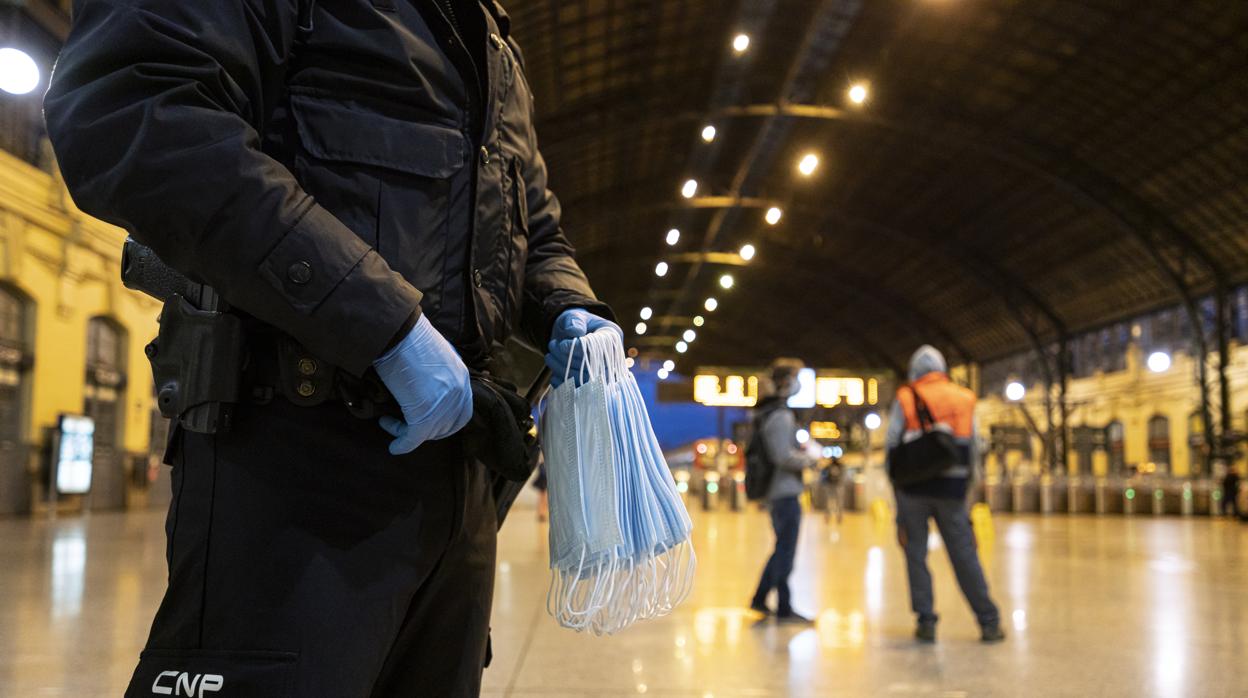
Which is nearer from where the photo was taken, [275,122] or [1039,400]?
[275,122]

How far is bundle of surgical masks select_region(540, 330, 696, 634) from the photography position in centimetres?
144

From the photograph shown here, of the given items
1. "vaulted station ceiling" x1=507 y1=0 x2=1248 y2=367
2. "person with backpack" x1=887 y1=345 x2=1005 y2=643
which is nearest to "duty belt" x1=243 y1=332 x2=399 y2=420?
"person with backpack" x1=887 y1=345 x2=1005 y2=643

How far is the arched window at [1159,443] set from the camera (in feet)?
119

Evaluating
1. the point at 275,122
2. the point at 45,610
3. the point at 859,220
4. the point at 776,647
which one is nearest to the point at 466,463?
the point at 275,122

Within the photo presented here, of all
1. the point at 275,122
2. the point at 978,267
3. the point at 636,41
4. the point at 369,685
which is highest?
the point at 636,41

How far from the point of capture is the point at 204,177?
3.75 feet

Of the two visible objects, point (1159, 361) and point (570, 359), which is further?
point (1159, 361)

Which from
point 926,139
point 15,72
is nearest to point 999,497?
point 926,139

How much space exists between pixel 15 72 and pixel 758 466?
25.4ft

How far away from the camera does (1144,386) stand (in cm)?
3688

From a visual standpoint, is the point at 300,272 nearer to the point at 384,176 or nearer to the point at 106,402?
the point at 384,176

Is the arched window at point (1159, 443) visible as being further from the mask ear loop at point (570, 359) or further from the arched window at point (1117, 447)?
the mask ear loop at point (570, 359)

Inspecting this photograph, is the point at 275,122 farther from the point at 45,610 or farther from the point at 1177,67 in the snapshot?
the point at 1177,67

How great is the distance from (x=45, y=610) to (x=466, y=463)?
5579 mm
